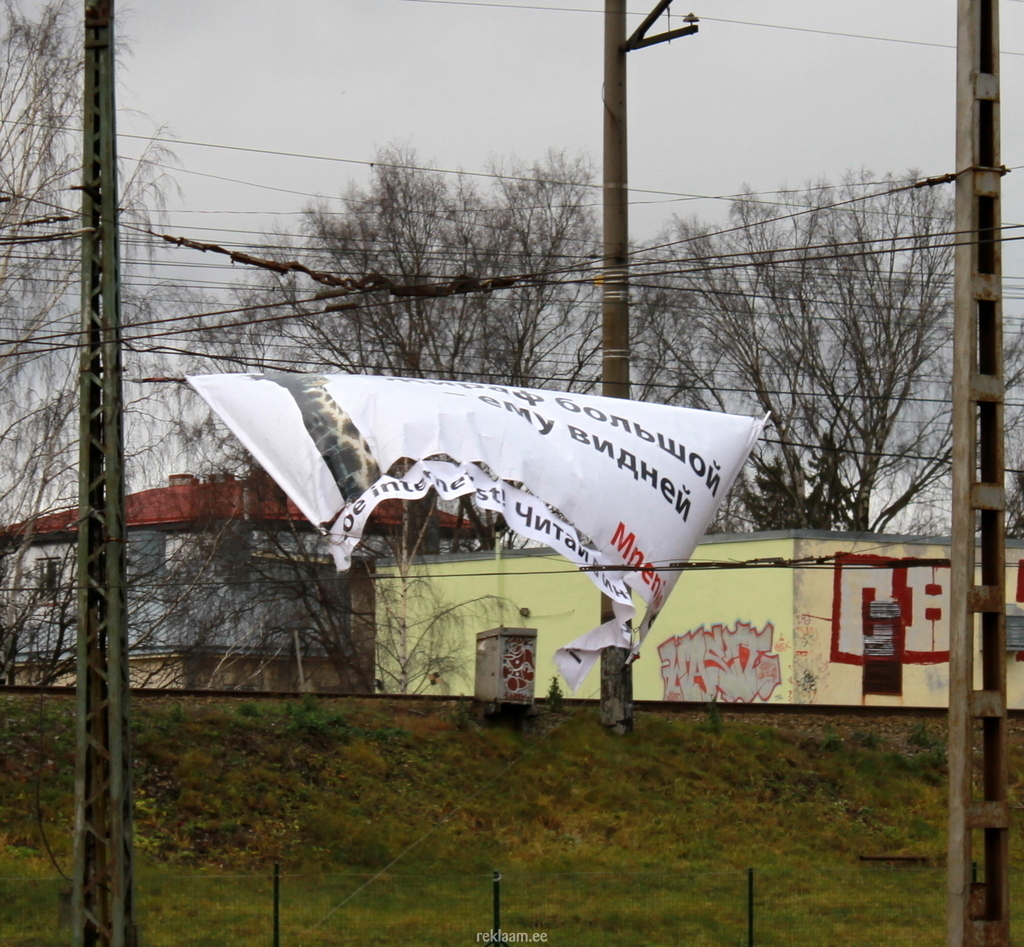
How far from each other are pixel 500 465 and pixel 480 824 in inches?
300

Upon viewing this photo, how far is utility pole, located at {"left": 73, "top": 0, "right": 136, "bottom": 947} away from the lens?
33.4 ft

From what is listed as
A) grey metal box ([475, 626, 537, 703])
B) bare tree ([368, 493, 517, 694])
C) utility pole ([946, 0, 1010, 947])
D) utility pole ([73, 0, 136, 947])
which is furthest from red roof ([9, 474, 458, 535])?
utility pole ([946, 0, 1010, 947])

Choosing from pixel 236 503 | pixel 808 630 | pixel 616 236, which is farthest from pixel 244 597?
pixel 616 236

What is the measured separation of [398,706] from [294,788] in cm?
293

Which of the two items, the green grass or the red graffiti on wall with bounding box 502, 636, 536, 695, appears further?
the red graffiti on wall with bounding box 502, 636, 536, 695

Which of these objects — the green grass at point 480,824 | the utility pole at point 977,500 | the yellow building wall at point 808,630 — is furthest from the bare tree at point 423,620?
the utility pole at point 977,500

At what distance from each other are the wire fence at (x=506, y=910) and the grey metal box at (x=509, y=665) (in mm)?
3747

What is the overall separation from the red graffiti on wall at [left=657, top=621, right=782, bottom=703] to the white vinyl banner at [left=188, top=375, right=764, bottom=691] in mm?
17197

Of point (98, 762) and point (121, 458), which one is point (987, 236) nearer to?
point (121, 458)

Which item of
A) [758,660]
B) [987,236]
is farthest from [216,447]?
[987,236]

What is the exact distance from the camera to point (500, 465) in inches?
433

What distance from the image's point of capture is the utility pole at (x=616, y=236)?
19078mm

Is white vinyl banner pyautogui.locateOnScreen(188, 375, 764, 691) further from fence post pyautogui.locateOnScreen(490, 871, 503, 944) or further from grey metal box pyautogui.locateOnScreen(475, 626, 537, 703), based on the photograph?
grey metal box pyautogui.locateOnScreen(475, 626, 537, 703)

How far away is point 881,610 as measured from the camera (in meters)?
28.4
